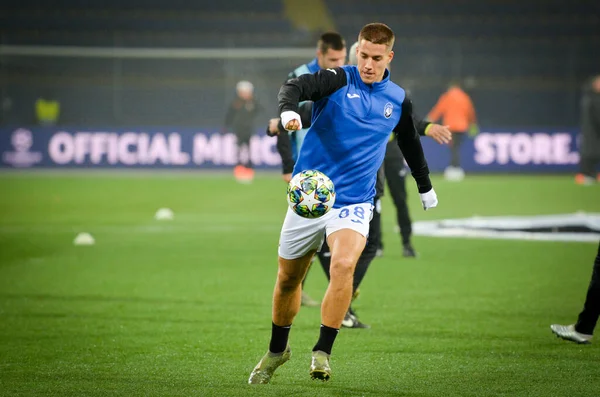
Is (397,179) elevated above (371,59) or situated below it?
below

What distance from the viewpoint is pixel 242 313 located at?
28.8ft

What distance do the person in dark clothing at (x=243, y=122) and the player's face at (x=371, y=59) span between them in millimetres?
20453

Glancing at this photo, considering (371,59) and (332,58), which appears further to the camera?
(332,58)

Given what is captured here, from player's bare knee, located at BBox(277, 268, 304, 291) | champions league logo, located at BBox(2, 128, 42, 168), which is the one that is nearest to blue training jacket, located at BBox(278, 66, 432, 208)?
player's bare knee, located at BBox(277, 268, 304, 291)

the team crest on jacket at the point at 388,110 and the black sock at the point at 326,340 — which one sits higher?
the team crest on jacket at the point at 388,110

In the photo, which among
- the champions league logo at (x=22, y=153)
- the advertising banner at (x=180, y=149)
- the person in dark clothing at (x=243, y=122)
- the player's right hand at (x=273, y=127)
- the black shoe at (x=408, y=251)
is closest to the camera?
the player's right hand at (x=273, y=127)

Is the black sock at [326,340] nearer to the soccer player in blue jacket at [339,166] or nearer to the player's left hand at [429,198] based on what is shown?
the soccer player in blue jacket at [339,166]

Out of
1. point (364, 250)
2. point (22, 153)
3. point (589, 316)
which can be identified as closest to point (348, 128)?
point (364, 250)

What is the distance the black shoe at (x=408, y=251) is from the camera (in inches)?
494

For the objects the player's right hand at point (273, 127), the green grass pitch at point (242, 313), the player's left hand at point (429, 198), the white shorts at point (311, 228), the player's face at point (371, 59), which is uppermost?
the player's face at point (371, 59)

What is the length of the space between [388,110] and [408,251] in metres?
6.51

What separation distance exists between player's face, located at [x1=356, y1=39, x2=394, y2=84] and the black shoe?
21.7ft

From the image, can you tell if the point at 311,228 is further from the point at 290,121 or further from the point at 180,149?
the point at 180,149

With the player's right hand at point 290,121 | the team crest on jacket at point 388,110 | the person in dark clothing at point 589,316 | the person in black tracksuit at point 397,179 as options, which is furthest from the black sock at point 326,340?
the person in black tracksuit at point 397,179
